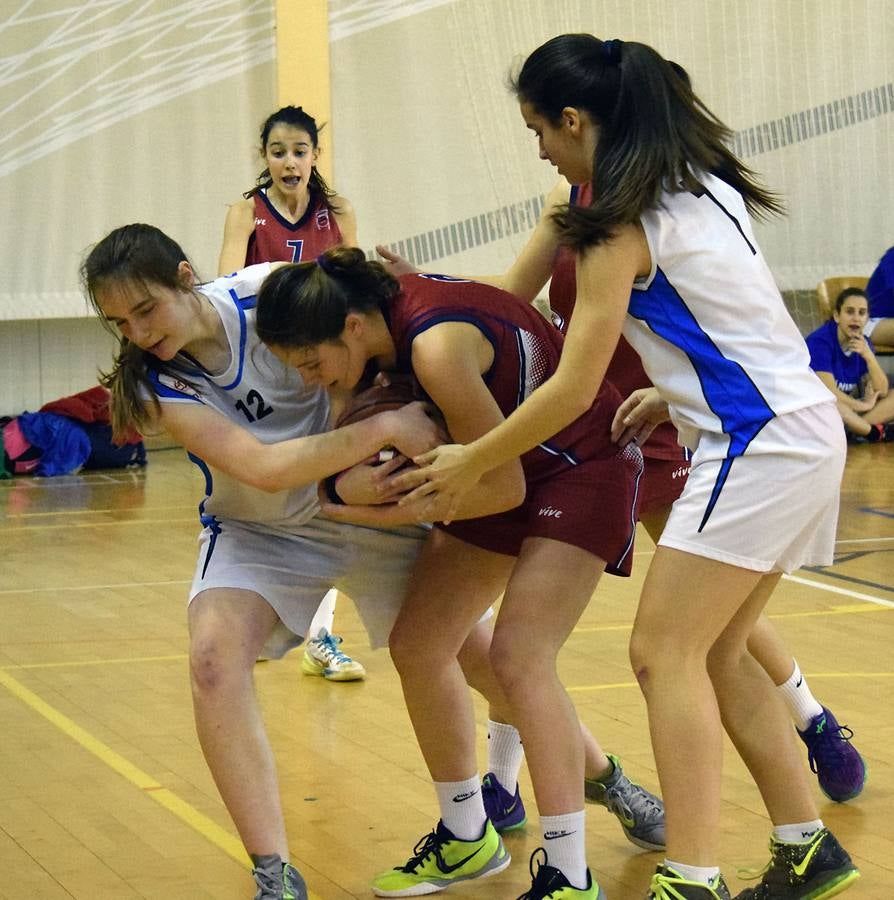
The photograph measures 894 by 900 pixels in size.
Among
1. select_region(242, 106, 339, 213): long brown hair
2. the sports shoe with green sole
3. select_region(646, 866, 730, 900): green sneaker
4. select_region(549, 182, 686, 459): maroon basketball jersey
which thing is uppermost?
select_region(242, 106, 339, 213): long brown hair

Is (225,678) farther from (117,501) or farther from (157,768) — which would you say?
(117,501)

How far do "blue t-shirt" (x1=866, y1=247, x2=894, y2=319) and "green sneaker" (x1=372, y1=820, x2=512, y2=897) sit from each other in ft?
27.8

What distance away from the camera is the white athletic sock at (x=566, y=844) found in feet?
8.77

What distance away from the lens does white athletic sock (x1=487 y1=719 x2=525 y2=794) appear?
3.30 meters

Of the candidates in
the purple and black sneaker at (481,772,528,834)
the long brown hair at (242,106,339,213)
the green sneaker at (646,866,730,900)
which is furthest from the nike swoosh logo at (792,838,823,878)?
the long brown hair at (242,106,339,213)

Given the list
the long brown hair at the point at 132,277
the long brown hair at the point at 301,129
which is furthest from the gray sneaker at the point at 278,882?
the long brown hair at the point at 301,129

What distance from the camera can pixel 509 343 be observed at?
277 cm

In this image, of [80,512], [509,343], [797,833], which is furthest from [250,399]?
[80,512]

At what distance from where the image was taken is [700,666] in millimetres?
2527

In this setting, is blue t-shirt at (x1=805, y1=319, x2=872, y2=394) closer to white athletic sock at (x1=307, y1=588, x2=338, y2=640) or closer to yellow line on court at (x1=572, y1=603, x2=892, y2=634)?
yellow line on court at (x1=572, y1=603, x2=892, y2=634)

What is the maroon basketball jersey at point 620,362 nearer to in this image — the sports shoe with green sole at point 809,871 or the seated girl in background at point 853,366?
the sports shoe with green sole at point 809,871

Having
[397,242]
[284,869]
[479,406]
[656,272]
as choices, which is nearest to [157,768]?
[284,869]

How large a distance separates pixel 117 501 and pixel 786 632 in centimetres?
449

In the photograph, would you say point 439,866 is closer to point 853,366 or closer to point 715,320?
point 715,320
